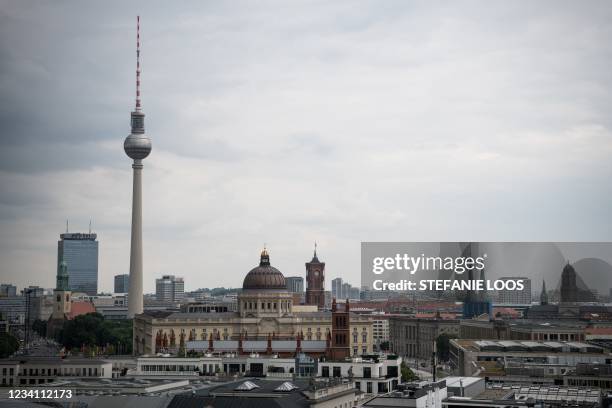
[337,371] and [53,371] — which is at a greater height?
[337,371]

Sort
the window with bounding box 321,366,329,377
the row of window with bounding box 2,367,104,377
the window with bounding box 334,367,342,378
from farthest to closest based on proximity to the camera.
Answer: the row of window with bounding box 2,367,104,377 → the window with bounding box 321,366,329,377 → the window with bounding box 334,367,342,378

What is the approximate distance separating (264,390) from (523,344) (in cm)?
6240

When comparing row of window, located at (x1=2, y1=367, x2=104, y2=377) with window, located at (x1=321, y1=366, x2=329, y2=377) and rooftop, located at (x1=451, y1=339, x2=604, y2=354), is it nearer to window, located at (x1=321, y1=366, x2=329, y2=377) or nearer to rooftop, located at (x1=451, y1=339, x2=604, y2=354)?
window, located at (x1=321, y1=366, x2=329, y2=377)

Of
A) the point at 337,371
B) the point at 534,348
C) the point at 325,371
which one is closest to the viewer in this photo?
the point at 337,371

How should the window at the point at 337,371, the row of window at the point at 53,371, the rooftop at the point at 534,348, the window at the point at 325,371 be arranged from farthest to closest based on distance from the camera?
the rooftop at the point at 534,348 < the row of window at the point at 53,371 < the window at the point at 325,371 < the window at the point at 337,371

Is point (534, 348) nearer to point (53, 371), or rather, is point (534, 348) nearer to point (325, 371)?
point (325, 371)

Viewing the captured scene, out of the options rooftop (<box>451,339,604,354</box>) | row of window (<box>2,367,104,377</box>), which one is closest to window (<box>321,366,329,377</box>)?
row of window (<box>2,367,104,377</box>)

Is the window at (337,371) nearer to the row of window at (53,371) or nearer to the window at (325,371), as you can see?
the window at (325,371)

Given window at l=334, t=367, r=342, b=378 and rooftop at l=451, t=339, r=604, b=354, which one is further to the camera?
rooftop at l=451, t=339, r=604, b=354

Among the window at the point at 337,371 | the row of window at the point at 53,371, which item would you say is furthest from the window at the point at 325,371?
the row of window at the point at 53,371

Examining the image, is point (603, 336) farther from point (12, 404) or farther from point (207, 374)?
point (12, 404)

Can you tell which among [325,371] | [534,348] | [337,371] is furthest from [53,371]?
[534,348]

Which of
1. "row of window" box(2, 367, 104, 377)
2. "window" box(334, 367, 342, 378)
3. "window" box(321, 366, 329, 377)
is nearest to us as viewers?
"window" box(334, 367, 342, 378)

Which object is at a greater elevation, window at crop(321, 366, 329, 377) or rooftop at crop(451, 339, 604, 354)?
rooftop at crop(451, 339, 604, 354)
